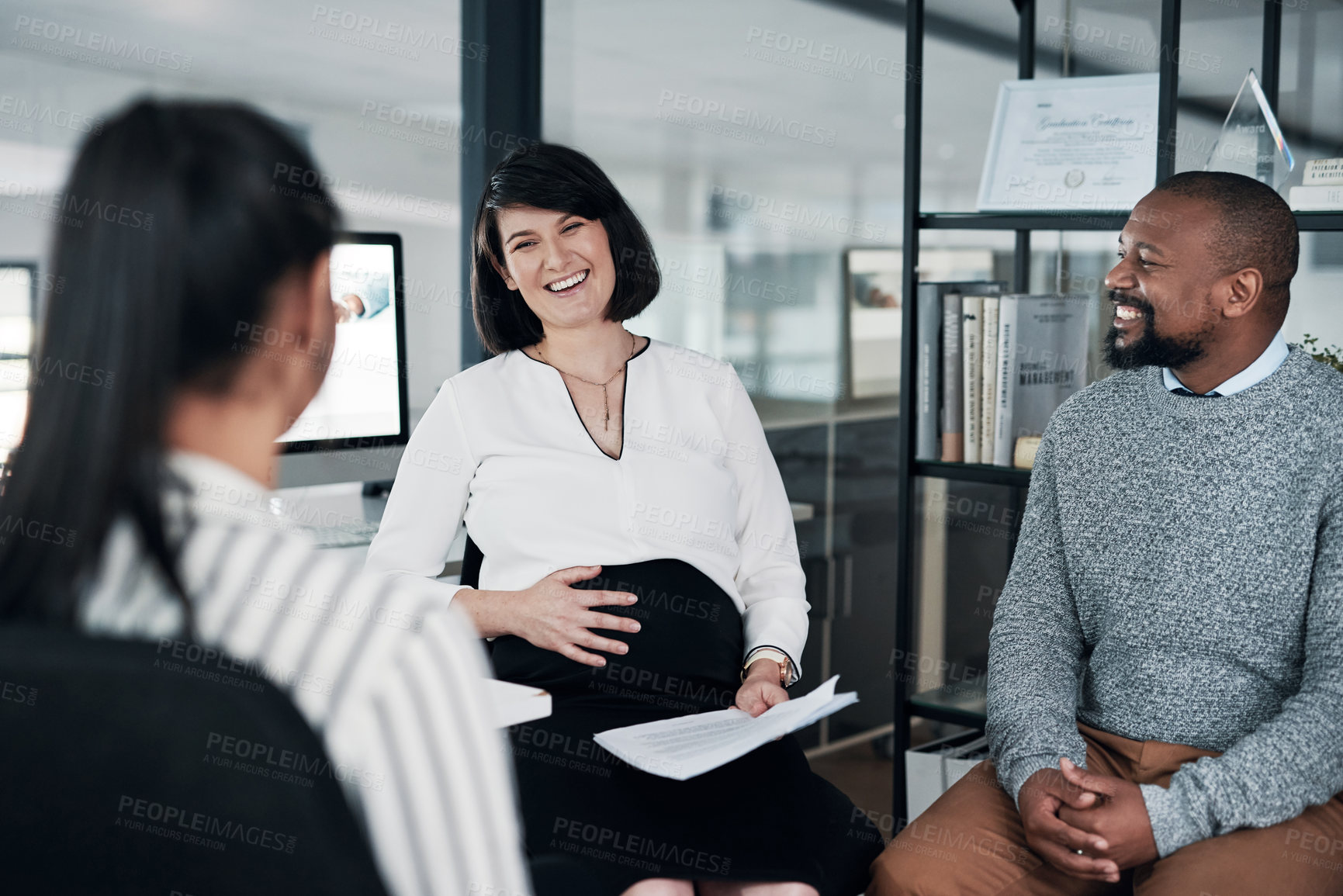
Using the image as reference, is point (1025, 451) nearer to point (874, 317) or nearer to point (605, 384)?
point (605, 384)

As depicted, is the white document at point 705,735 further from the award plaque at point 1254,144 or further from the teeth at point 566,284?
the award plaque at point 1254,144

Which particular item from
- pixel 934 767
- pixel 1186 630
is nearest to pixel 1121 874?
pixel 1186 630

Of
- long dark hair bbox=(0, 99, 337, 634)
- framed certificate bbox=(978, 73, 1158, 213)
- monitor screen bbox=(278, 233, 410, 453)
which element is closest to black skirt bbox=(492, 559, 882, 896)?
monitor screen bbox=(278, 233, 410, 453)

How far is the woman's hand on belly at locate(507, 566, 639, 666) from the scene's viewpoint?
162 cm

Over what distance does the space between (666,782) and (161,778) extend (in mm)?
952

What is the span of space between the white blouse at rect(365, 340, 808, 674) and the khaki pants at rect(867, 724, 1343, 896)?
342 millimetres

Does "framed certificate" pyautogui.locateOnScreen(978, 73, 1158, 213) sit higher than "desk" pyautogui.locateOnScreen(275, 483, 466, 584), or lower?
higher

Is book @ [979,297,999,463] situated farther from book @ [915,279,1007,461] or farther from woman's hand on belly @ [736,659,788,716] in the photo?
woman's hand on belly @ [736,659,788,716]

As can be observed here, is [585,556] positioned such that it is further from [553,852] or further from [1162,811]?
[1162,811]

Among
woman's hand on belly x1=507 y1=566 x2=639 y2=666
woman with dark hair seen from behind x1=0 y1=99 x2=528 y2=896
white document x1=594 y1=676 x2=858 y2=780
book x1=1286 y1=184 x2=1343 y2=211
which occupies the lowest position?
white document x1=594 y1=676 x2=858 y2=780

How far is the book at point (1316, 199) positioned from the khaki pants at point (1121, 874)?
2.99 feet

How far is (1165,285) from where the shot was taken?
5.26 feet

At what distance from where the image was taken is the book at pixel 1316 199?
183 centimetres

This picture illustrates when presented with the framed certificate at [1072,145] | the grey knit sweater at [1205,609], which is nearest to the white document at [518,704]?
the grey knit sweater at [1205,609]
